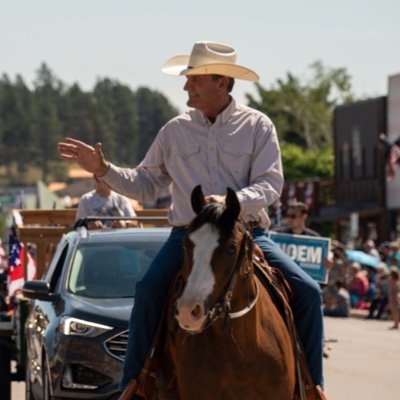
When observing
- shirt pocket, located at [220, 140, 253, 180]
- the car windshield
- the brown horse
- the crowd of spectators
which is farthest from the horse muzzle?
the crowd of spectators

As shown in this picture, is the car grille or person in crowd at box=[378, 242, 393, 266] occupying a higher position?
the car grille

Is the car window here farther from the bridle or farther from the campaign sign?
the campaign sign

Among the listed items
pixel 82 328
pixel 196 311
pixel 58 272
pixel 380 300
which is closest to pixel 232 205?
pixel 196 311

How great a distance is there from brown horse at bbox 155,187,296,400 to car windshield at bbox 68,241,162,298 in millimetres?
4210

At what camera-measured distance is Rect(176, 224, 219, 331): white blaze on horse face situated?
261 inches

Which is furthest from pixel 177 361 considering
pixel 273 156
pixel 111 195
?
pixel 111 195

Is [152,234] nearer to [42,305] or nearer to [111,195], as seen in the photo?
[42,305]

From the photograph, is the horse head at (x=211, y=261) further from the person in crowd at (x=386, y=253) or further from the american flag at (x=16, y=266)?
the person in crowd at (x=386, y=253)

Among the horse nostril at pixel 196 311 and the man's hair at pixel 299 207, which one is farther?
the man's hair at pixel 299 207

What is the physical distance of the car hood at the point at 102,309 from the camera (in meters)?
11.2

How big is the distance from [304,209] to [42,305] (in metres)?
5.64

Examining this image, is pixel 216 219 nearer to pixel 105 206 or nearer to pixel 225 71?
pixel 225 71

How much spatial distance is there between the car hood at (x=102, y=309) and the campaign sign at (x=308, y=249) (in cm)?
623

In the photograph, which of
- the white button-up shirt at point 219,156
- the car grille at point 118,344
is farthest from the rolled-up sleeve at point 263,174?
the car grille at point 118,344
